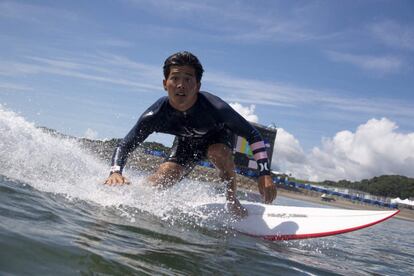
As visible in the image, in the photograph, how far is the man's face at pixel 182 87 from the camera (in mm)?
6020

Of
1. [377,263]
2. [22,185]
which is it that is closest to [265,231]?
[377,263]

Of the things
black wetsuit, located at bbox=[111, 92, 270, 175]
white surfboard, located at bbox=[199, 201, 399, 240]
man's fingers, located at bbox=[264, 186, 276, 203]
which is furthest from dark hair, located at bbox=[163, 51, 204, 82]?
white surfboard, located at bbox=[199, 201, 399, 240]

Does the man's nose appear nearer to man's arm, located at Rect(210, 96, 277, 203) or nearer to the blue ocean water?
man's arm, located at Rect(210, 96, 277, 203)

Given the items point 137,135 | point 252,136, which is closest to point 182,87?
point 137,135

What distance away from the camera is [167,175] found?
7145mm

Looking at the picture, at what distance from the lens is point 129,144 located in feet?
20.4

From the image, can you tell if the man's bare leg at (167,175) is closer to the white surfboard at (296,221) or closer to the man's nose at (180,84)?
the white surfboard at (296,221)

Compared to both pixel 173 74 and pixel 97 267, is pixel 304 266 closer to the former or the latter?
pixel 97 267

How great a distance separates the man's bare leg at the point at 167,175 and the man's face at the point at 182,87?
1372 mm

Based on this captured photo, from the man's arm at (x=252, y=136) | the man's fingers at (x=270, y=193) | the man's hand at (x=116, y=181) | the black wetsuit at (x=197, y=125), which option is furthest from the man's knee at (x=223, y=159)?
the man's hand at (x=116, y=181)

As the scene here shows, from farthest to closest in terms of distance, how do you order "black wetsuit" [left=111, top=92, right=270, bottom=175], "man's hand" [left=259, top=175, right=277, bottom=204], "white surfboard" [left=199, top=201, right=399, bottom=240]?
"white surfboard" [left=199, top=201, right=399, bottom=240] < "black wetsuit" [left=111, top=92, right=270, bottom=175] < "man's hand" [left=259, top=175, right=277, bottom=204]

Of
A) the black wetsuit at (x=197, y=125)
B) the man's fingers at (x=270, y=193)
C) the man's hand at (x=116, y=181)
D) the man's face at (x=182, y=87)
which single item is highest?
the man's face at (x=182, y=87)

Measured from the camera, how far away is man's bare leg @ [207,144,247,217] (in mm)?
6755

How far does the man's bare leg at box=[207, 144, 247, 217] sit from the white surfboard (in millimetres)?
301
